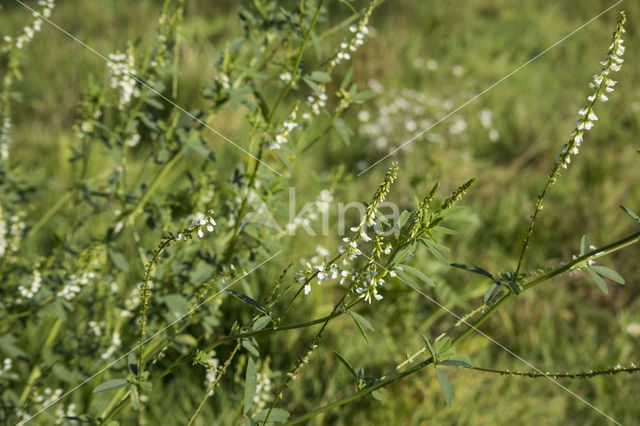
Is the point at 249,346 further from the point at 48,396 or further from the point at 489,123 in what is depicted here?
the point at 489,123

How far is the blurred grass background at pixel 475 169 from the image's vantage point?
9.21ft

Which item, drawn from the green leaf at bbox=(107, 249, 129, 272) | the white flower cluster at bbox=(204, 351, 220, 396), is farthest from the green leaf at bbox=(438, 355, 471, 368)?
the green leaf at bbox=(107, 249, 129, 272)

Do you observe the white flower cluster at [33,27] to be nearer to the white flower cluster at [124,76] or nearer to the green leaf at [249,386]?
the white flower cluster at [124,76]

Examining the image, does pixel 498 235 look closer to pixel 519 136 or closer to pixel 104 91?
pixel 519 136

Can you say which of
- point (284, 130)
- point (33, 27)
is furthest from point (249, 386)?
point (33, 27)

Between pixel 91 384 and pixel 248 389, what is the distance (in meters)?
1.40

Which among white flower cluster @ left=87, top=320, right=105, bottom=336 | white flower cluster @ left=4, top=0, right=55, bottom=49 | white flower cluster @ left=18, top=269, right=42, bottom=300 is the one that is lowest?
white flower cluster @ left=87, top=320, right=105, bottom=336

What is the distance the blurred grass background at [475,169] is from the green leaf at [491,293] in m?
1.32

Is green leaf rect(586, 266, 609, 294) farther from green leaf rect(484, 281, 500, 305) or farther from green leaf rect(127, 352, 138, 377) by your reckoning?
green leaf rect(127, 352, 138, 377)

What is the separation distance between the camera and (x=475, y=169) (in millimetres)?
4383

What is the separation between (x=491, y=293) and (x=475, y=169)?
3125 millimetres

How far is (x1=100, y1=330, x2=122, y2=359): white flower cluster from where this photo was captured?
210 centimetres

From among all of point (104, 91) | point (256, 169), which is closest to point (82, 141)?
point (104, 91)

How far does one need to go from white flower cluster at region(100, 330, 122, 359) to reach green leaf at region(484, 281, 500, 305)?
146cm
